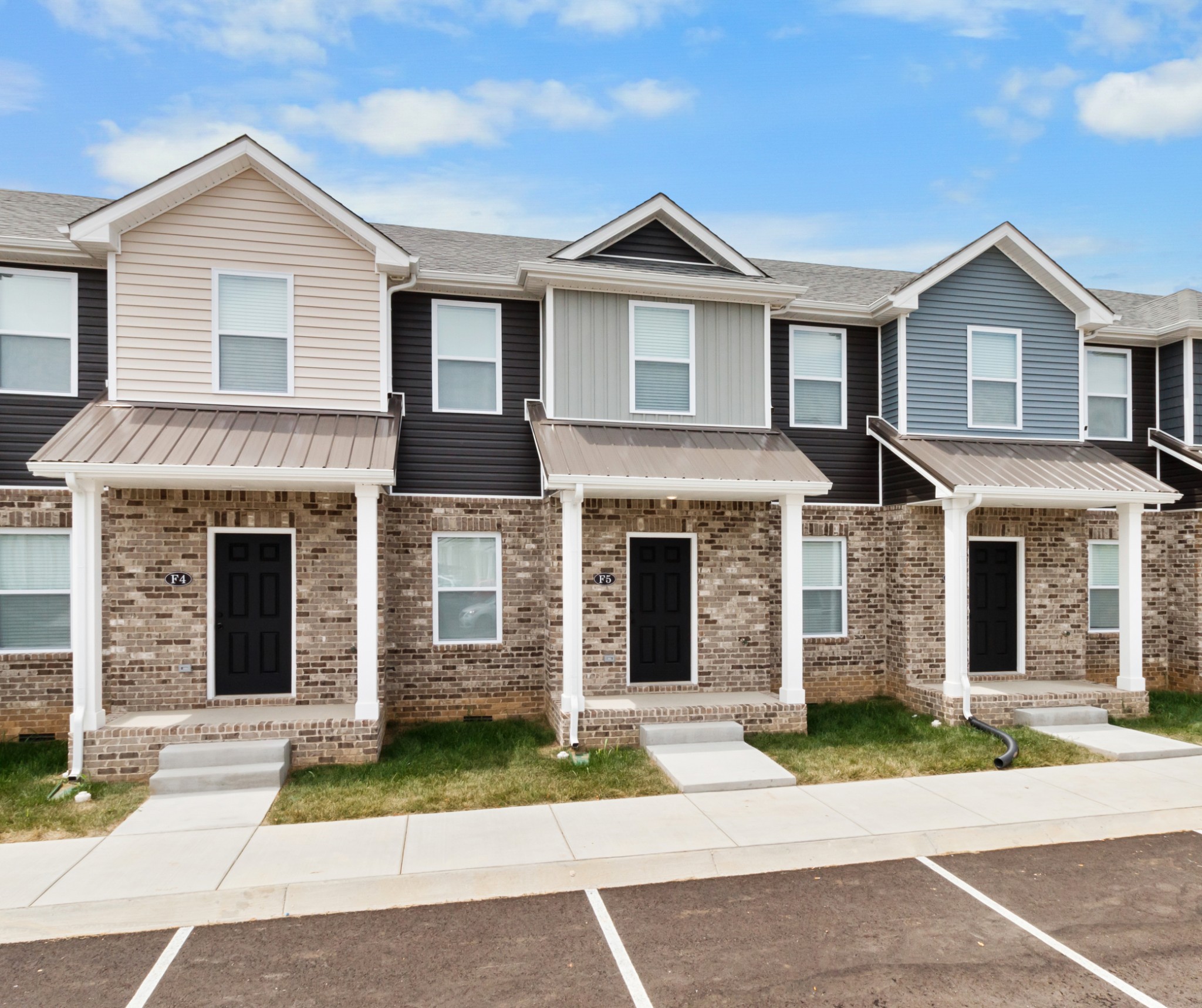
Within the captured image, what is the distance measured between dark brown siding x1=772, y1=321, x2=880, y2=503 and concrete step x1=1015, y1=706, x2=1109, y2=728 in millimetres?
3651

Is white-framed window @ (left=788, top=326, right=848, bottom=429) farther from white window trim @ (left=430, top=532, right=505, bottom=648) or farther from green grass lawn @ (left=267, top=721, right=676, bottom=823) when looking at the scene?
green grass lawn @ (left=267, top=721, right=676, bottom=823)

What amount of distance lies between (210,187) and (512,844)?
858 centimetres

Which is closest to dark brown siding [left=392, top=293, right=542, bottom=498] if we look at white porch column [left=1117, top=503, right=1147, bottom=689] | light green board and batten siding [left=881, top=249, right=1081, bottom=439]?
light green board and batten siding [left=881, top=249, right=1081, bottom=439]

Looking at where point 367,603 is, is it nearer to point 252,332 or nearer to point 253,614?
point 253,614

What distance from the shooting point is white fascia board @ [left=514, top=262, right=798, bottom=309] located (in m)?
10.2

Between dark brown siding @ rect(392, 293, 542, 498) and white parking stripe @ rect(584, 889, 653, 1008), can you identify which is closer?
white parking stripe @ rect(584, 889, 653, 1008)

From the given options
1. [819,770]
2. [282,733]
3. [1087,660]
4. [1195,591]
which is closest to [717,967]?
[819,770]

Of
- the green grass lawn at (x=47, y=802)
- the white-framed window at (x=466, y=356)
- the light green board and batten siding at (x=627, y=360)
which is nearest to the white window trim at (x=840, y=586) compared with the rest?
the light green board and batten siding at (x=627, y=360)

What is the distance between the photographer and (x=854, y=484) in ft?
39.5

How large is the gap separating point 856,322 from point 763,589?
452 centimetres

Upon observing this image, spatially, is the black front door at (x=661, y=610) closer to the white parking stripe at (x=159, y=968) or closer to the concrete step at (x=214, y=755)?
the concrete step at (x=214, y=755)

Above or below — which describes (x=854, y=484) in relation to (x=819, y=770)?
above

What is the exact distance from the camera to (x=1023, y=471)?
35.9ft

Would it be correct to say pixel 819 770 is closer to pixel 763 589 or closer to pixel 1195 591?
pixel 763 589
